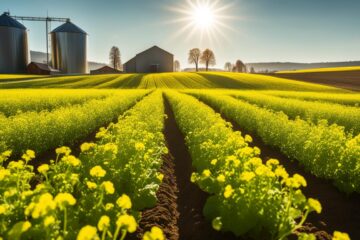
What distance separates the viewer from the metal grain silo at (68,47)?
3249 inches

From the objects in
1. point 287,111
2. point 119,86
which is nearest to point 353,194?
point 287,111

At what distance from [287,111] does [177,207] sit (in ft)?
53.1

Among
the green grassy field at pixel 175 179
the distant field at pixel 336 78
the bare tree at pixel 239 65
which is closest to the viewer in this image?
the green grassy field at pixel 175 179

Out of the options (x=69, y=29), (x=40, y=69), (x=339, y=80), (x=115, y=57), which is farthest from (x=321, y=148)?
(x=115, y=57)

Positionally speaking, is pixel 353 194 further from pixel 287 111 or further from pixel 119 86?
pixel 119 86

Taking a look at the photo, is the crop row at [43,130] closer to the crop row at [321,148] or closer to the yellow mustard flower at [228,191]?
the crop row at [321,148]

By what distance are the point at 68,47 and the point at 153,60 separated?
2115 cm

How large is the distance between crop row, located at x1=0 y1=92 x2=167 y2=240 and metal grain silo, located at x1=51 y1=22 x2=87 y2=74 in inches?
3182

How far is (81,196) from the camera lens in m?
5.71

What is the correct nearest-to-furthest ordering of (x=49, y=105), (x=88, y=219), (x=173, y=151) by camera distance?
(x=88, y=219) < (x=173, y=151) < (x=49, y=105)

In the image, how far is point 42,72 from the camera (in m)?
82.4

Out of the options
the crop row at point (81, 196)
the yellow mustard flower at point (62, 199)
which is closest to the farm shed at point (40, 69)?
the crop row at point (81, 196)

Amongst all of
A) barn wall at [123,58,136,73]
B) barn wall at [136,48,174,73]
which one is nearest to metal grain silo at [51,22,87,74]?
barn wall at [123,58,136,73]

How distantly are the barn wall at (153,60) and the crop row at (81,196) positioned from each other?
81.7 m
